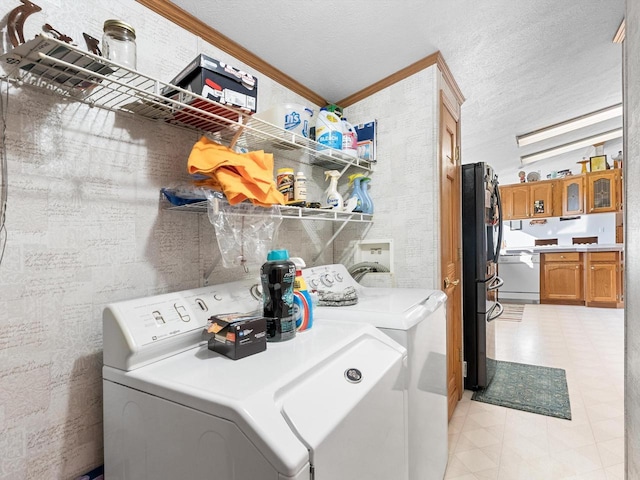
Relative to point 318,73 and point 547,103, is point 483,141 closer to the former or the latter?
point 547,103

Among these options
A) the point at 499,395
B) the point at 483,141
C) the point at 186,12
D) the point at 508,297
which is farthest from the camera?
the point at 508,297

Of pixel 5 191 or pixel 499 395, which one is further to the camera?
pixel 499 395

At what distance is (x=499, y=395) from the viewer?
2477 millimetres

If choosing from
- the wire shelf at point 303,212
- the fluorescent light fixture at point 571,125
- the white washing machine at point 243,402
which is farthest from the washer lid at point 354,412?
the fluorescent light fixture at point 571,125

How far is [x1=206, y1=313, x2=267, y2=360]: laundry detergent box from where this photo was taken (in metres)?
0.88

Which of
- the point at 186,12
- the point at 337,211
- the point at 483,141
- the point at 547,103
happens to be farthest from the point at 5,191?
the point at 483,141

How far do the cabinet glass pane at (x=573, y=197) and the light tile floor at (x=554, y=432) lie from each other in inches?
128

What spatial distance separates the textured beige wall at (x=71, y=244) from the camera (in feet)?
2.92

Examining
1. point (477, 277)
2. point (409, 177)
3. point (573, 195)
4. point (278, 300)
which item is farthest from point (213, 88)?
point (573, 195)

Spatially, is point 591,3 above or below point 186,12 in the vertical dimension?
above

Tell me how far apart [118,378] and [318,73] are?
5.80 ft

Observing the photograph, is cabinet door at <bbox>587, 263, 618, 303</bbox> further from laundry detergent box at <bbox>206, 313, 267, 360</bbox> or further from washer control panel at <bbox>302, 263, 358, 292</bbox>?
laundry detergent box at <bbox>206, 313, 267, 360</bbox>

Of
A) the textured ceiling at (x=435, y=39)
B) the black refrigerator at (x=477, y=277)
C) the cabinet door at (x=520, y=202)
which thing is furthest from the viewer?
the cabinet door at (x=520, y=202)

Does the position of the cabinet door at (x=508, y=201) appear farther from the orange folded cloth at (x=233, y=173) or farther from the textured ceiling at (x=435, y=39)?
the orange folded cloth at (x=233, y=173)
